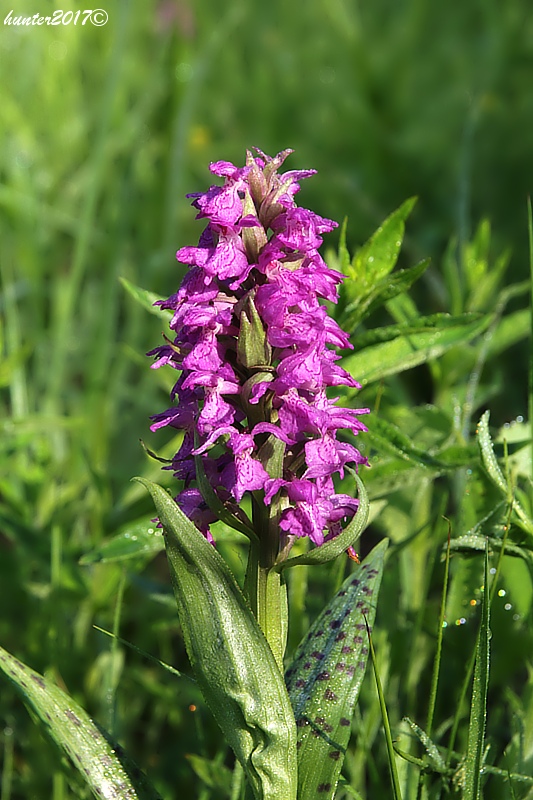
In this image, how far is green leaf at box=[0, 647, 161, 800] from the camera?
1563 millimetres

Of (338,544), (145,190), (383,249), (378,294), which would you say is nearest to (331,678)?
(338,544)

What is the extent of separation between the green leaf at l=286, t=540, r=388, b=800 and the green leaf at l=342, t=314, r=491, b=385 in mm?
549

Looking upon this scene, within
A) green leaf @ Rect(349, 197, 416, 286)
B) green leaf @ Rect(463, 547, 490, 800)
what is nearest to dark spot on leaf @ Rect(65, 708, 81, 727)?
green leaf @ Rect(463, 547, 490, 800)

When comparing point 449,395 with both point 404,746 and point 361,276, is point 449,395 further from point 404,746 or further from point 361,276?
point 404,746

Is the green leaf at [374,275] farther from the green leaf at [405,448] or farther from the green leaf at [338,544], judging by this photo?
the green leaf at [338,544]

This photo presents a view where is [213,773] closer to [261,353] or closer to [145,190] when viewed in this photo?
[261,353]

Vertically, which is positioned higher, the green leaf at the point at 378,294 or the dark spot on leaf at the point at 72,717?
the green leaf at the point at 378,294

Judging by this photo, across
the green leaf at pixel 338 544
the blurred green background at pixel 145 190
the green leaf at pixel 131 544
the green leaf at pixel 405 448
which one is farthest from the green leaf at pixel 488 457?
the blurred green background at pixel 145 190

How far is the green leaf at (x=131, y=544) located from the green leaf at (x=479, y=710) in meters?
0.80

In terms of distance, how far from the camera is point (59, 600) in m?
2.41

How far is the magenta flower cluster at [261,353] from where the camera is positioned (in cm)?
144

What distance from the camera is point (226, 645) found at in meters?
1.41

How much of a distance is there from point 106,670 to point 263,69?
3.94 meters

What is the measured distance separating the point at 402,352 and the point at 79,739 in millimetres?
1160
